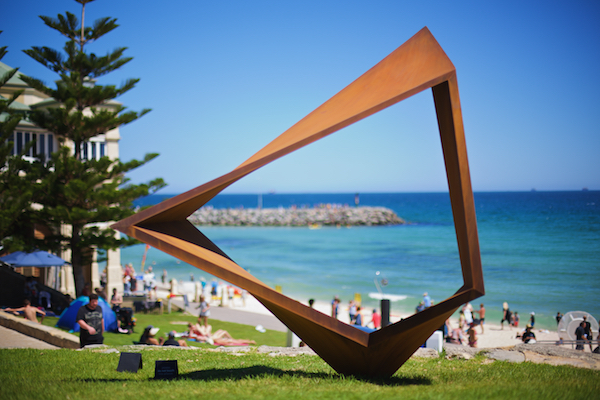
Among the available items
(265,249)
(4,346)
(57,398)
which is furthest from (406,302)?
(265,249)

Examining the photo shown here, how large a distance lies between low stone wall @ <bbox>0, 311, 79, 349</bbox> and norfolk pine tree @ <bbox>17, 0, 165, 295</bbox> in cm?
471

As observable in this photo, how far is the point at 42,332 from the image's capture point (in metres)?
8.47

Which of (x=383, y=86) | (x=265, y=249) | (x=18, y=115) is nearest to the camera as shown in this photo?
(x=383, y=86)

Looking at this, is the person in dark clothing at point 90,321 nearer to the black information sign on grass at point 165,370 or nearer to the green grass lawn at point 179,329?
the black information sign on grass at point 165,370

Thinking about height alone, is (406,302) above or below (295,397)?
below

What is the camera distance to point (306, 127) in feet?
14.9

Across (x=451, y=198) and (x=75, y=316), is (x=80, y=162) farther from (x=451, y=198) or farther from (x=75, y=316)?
(x=451, y=198)

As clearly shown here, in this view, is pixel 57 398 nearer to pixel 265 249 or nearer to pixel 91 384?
pixel 91 384

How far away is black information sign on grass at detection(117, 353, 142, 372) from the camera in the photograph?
5.66m

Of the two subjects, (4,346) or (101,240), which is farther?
(101,240)

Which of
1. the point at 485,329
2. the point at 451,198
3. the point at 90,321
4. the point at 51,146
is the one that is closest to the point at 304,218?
the point at 485,329

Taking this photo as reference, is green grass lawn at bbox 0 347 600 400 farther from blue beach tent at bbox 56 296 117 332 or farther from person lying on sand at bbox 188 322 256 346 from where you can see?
person lying on sand at bbox 188 322 256 346

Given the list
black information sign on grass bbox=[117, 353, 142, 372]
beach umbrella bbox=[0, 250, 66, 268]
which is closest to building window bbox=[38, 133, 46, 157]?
beach umbrella bbox=[0, 250, 66, 268]

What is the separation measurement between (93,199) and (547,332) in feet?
57.7
